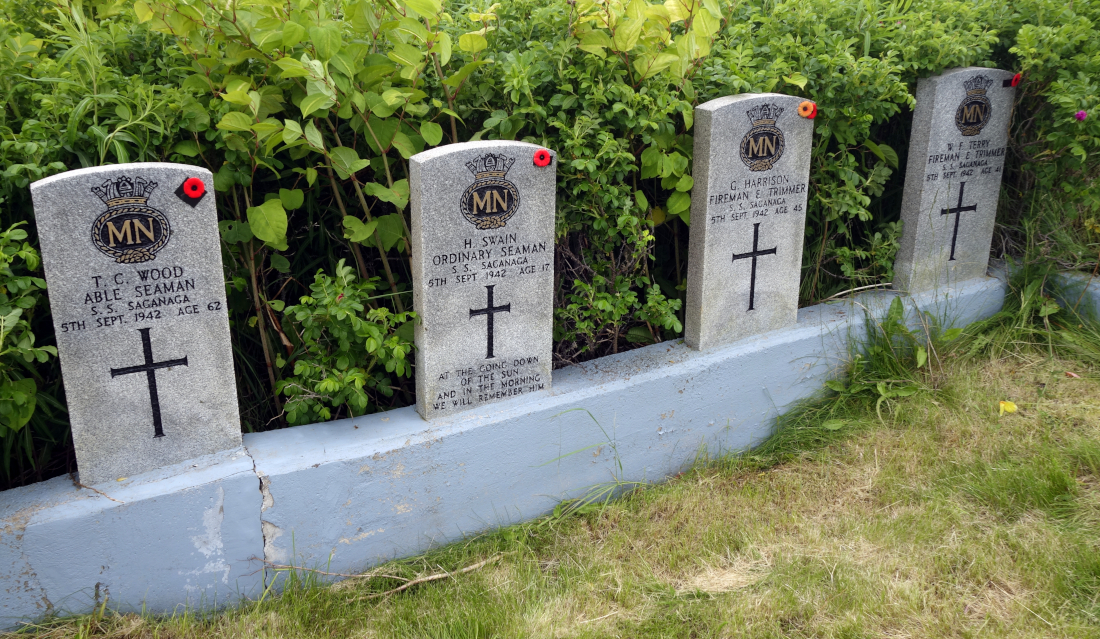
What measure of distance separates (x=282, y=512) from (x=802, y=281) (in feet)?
8.89

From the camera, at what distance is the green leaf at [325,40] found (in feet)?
8.22

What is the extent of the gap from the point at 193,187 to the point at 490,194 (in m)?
0.95

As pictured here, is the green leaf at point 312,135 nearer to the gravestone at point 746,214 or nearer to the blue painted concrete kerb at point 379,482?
the blue painted concrete kerb at point 379,482

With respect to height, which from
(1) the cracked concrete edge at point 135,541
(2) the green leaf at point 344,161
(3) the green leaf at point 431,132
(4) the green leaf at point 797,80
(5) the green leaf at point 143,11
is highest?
(5) the green leaf at point 143,11

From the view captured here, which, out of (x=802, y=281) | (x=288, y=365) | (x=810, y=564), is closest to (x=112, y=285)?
(x=288, y=365)

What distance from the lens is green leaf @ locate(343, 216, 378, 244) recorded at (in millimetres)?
2877

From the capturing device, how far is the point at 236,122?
8.32 feet

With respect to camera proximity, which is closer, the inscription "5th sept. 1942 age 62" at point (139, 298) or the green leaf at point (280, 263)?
the inscription "5th sept. 1942 age 62" at point (139, 298)

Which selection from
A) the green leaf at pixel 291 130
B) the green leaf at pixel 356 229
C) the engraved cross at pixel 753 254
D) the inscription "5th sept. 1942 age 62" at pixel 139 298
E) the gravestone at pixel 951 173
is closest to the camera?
the inscription "5th sept. 1942 age 62" at pixel 139 298

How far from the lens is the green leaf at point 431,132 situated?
9.36 ft

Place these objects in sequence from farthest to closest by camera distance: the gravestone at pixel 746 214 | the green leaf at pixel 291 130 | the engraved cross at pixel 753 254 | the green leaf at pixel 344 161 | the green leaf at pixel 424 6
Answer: the engraved cross at pixel 753 254 → the gravestone at pixel 746 214 → the green leaf at pixel 344 161 → the green leaf at pixel 424 6 → the green leaf at pixel 291 130

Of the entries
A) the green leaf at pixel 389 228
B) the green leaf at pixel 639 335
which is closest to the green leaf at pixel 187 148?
the green leaf at pixel 389 228

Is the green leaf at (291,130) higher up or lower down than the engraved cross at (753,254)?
higher up

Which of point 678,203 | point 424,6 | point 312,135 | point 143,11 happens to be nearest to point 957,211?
point 678,203
